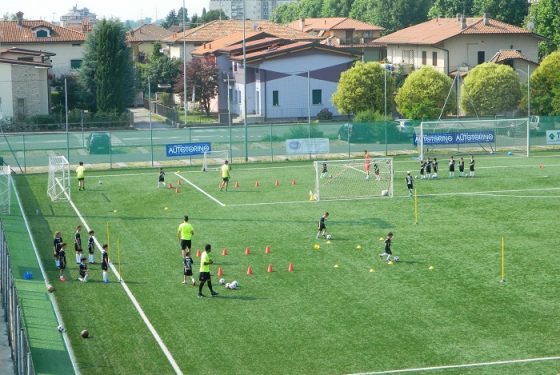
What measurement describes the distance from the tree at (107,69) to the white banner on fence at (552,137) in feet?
118

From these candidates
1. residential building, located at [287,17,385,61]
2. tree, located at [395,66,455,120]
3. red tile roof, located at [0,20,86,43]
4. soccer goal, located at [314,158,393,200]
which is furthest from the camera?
residential building, located at [287,17,385,61]

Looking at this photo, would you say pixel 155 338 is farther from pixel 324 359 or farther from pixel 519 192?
pixel 519 192

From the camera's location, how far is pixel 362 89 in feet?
240

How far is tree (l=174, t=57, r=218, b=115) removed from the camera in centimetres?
8712

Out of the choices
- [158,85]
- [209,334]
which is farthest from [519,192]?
[158,85]

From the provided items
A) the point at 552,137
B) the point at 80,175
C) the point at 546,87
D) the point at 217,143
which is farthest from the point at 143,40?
the point at 80,175

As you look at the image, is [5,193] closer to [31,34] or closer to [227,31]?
[31,34]

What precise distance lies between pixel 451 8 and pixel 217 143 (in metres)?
66.5

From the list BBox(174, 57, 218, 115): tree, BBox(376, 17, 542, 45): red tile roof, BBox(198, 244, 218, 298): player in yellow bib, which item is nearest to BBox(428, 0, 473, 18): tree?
BBox(376, 17, 542, 45): red tile roof

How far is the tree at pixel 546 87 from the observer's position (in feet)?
230

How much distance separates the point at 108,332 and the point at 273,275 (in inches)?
274

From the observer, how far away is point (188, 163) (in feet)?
192

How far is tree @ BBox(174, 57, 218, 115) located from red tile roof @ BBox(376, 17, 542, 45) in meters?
18.3

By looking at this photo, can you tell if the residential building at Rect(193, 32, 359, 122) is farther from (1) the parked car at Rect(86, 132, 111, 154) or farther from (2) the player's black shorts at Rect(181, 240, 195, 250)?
(2) the player's black shorts at Rect(181, 240, 195, 250)
